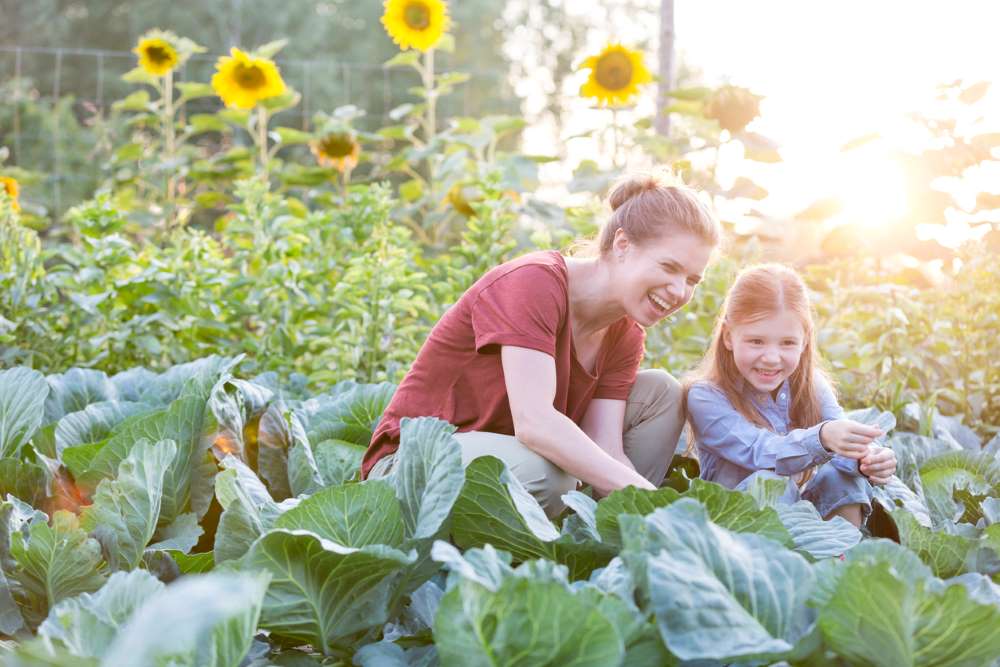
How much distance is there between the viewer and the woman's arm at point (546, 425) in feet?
7.06

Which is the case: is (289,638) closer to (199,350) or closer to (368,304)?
(368,304)

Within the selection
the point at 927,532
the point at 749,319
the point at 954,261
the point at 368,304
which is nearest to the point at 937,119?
the point at 954,261

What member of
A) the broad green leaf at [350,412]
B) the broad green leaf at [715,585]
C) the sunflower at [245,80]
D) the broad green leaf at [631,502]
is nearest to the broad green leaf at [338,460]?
the broad green leaf at [350,412]

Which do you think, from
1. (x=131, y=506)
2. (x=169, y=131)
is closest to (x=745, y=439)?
(x=131, y=506)

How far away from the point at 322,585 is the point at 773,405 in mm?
1530

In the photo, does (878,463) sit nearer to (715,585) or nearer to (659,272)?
(659,272)

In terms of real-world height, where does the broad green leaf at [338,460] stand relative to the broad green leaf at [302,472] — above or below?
below

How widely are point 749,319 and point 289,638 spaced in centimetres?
144

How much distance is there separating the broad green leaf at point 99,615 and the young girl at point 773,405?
142cm

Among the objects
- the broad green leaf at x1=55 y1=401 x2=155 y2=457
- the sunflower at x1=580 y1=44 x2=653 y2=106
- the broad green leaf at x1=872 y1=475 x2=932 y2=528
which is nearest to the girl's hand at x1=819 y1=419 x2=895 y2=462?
the broad green leaf at x1=872 y1=475 x2=932 y2=528

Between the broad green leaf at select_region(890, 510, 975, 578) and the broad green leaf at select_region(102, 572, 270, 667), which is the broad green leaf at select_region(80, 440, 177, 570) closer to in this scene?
the broad green leaf at select_region(102, 572, 270, 667)

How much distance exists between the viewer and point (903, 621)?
1.18 meters

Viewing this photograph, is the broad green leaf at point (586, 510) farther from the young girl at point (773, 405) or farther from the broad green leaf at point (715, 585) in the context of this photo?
the young girl at point (773, 405)

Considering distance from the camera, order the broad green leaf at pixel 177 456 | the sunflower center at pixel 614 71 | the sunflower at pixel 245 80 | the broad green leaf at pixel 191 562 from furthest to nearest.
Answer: the sunflower at pixel 245 80, the sunflower center at pixel 614 71, the broad green leaf at pixel 177 456, the broad green leaf at pixel 191 562
